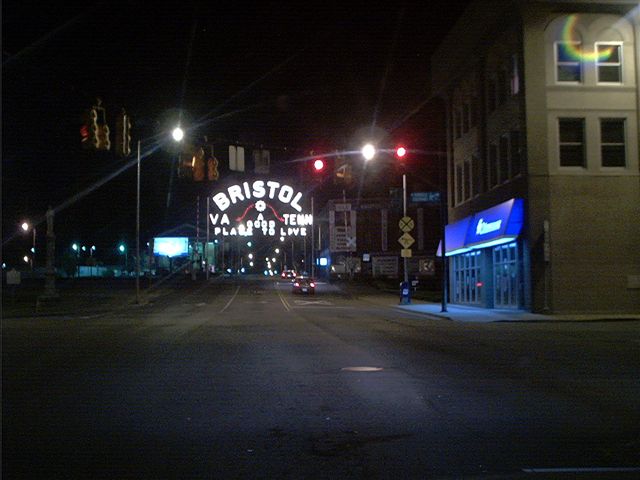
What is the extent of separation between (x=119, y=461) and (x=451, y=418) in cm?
433

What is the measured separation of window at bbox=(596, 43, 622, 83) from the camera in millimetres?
32469

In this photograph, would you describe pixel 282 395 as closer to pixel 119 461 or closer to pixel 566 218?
pixel 119 461

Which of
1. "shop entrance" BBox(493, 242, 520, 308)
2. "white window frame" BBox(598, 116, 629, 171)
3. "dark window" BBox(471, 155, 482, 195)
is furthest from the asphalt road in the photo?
"dark window" BBox(471, 155, 482, 195)

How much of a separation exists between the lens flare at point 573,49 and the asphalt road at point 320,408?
16316 mm

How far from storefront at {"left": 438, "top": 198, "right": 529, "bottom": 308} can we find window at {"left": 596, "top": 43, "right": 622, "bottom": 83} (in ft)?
21.1

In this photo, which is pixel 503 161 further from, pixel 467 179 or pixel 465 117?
pixel 465 117

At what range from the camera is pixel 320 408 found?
10734 millimetres

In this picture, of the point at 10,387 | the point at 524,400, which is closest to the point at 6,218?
the point at 10,387

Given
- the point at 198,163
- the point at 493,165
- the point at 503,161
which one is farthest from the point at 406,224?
the point at 198,163

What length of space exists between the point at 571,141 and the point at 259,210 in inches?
1937

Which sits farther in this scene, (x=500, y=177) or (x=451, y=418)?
(x=500, y=177)

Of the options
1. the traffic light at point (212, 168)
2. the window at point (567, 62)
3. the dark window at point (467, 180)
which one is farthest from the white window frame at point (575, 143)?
the traffic light at point (212, 168)

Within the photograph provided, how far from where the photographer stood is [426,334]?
23.2m

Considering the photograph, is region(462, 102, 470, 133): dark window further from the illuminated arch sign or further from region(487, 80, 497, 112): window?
the illuminated arch sign
